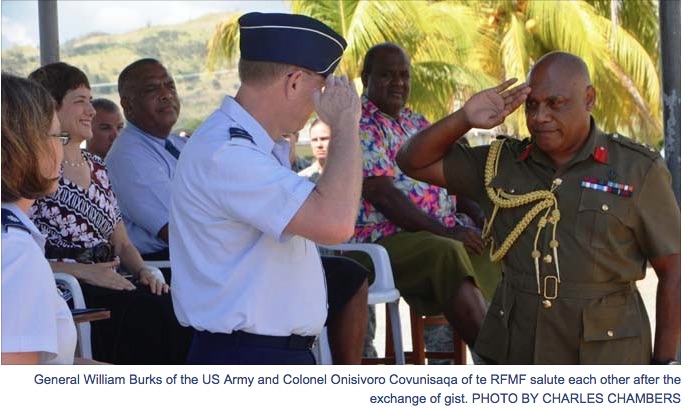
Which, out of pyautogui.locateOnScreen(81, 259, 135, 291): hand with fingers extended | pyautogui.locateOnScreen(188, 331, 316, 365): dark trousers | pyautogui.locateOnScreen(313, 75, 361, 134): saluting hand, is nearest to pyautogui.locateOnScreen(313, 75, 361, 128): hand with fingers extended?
pyautogui.locateOnScreen(313, 75, 361, 134): saluting hand

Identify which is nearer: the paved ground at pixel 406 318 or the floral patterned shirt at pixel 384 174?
the floral patterned shirt at pixel 384 174

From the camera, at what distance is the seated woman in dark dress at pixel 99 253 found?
4418 millimetres

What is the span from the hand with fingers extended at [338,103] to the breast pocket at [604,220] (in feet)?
3.71

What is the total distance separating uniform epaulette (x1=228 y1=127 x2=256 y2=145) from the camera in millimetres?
2973

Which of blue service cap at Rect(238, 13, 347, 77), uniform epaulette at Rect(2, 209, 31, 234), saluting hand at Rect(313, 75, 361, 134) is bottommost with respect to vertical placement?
uniform epaulette at Rect(2, 209, 31, 234)

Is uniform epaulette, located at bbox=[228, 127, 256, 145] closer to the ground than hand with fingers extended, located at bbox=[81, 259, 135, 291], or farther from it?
farther from it

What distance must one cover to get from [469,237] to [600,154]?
1646 millimetres

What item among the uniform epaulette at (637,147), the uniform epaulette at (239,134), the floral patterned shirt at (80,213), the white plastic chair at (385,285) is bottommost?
the white plastic chair at (385,285)

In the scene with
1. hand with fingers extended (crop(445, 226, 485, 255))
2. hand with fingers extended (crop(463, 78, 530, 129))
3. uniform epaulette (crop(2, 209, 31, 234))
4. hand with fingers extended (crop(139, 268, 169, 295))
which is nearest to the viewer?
uniform epaulette (crop(2, 209, 31, 234))

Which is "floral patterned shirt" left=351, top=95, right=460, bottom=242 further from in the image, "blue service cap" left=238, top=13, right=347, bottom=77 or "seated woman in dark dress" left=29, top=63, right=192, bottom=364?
"blue service cap" left=238, top=13, right=347, bottom=77

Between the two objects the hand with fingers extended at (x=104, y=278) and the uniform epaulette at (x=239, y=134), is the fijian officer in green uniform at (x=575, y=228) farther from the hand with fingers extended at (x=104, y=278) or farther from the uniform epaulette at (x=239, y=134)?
the hand with fingers extended at (x=104, y=278)

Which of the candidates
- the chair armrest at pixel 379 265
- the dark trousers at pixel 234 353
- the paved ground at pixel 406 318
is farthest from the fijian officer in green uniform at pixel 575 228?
the paved ground at pixel 406 318

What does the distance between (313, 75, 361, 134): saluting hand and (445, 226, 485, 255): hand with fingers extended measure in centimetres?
246

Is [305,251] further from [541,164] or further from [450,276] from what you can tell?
[450,276]
